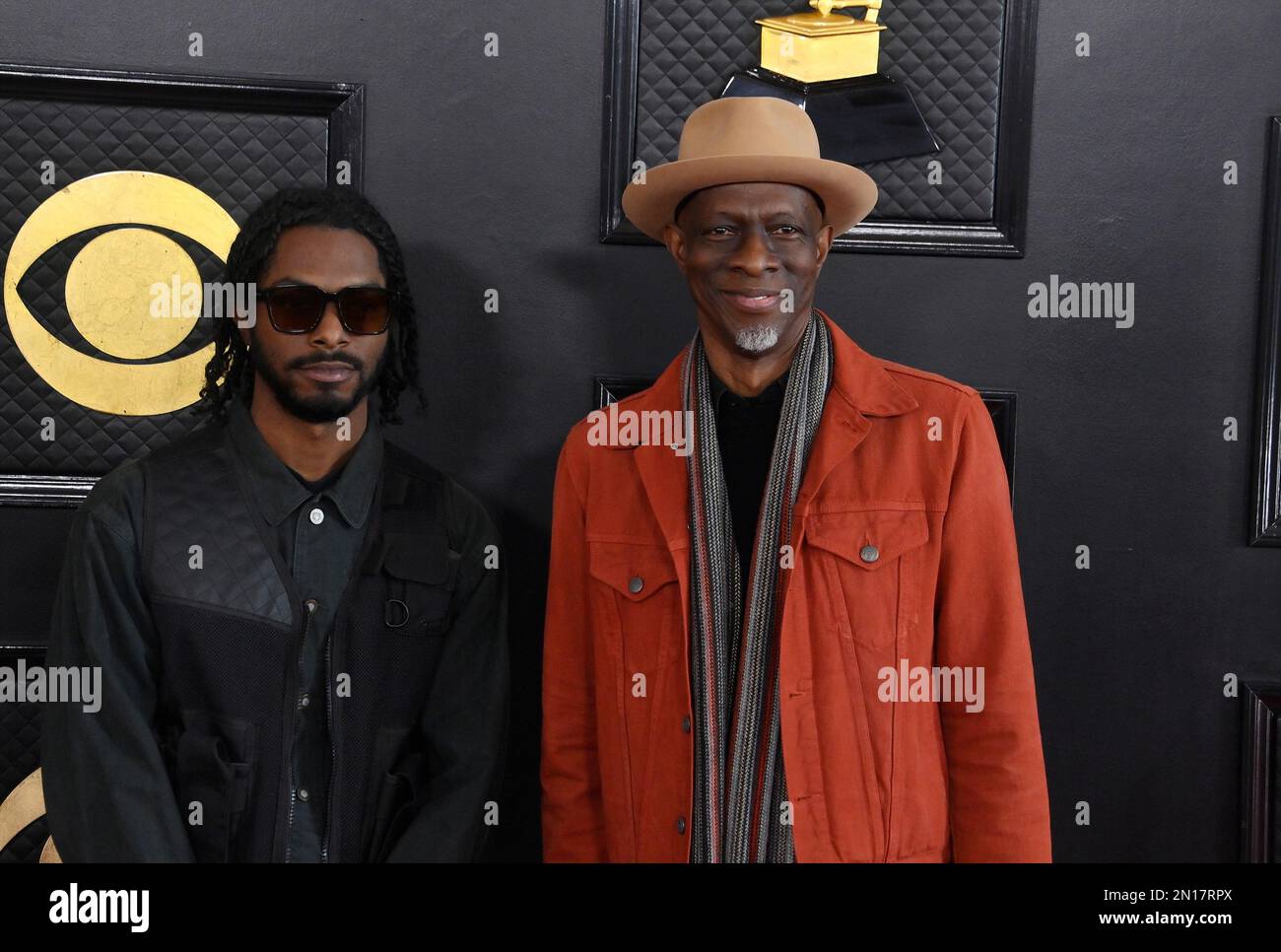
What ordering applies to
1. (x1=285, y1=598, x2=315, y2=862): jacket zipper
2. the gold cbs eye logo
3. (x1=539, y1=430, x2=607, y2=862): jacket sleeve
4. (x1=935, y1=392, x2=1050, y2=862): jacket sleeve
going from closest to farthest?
(x1=935, y1=392, x2=1050, y2=862): jacket sleeve, (x1=285, y1=598, x2=315, y2=862): jacket zipper, (x1=539, y1=430, x2=607, y2=862): jacket sleeve, the gold cbs eye logo

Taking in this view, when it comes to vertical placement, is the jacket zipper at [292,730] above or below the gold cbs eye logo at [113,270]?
below

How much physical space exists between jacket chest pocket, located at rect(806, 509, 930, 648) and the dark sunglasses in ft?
3.17

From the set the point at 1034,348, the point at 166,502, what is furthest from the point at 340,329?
the point at 1034,348

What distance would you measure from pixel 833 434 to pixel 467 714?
0.93 meters

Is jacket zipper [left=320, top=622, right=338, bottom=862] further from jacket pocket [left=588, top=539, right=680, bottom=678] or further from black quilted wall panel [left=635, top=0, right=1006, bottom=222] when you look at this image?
black quilted wall panel [left=635, top=0, right=1006, bottom=222]

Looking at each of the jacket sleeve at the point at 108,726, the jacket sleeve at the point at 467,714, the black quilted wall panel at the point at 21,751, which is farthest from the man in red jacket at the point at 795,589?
the black quilted wall panel at the point at 21,751

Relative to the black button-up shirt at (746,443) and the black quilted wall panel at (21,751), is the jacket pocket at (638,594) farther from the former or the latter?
the black quilted wall panel at (21,751)

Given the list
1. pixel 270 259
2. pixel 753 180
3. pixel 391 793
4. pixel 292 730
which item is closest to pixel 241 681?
pixel 292 730

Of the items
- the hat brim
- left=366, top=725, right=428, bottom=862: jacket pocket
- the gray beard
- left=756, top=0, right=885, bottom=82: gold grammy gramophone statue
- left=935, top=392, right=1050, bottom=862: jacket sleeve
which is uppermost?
left=756, top=0, right=885, bottom=82: gold grammy gramophone statue

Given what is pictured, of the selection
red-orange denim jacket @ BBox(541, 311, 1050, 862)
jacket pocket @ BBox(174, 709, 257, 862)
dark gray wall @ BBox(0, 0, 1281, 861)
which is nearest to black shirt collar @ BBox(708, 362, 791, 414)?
red-orange denim jacket @ BBox(541, 311, 1050, 862)

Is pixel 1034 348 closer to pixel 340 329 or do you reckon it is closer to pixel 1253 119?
pixel 1253 119

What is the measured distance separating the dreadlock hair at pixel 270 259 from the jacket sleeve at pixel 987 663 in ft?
3.95

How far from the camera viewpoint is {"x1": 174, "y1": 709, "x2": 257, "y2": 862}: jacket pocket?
2.15 meters

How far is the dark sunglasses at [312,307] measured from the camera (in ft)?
7.34
